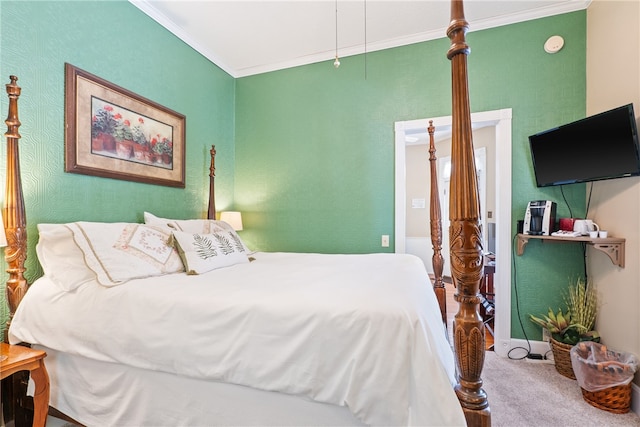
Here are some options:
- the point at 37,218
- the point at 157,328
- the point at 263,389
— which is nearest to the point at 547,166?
the point at 263,389

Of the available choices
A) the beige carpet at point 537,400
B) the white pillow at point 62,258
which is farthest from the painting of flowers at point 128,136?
the beige carpet at point 537,400

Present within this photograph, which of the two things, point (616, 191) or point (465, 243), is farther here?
point (616, 191)

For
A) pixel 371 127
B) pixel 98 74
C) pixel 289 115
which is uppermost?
pixel 289 115

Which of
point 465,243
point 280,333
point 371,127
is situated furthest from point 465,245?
point 371,127

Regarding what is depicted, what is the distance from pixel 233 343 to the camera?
122 cm

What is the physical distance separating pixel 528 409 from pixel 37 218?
125 inches

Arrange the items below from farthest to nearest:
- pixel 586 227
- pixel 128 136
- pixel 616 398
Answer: pixel 128 136
pixel 586 227
pixel 616 398

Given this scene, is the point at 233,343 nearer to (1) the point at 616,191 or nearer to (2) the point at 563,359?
(2) the point at 563,359

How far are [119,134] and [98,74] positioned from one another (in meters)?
0.42

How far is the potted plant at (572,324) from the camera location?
224 cm

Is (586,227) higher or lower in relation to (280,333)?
higher

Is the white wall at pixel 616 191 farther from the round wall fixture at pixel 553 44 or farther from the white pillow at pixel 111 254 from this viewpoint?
the white pillow at pixel 111 254

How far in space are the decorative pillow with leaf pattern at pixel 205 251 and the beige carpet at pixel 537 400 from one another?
1887 mm

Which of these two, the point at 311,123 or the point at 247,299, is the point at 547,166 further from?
the point at 247,299
